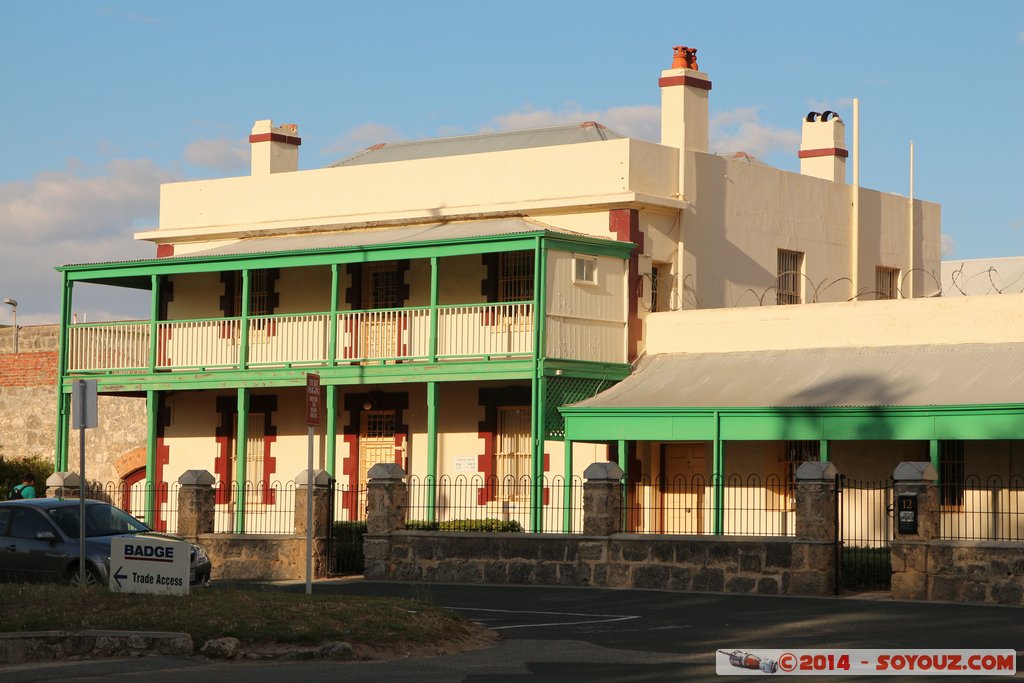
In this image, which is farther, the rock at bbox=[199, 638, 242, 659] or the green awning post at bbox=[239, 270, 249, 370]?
the green awning post at bbox=[239, 270, 249, 370]

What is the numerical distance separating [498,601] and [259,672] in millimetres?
7039

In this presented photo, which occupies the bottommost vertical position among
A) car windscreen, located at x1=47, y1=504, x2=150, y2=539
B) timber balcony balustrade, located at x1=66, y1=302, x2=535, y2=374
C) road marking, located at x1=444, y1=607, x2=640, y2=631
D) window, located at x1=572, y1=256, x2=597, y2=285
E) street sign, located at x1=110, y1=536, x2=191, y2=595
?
road marking, located at x1=444, y1=607, x2=640, y2=631

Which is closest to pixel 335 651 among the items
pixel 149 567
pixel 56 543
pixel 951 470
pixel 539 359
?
pixel 149 567

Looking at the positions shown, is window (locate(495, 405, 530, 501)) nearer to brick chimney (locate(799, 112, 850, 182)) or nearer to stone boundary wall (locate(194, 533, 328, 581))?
stone boundary wall (locate(194, 533, 328, 581))

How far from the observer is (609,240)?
1097 inches

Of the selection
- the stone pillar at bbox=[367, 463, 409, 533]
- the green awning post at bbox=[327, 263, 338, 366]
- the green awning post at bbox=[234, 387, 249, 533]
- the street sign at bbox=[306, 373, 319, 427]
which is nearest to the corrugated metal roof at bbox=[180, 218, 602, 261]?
the green awning post at bbox=[327, 263, 338, 366]

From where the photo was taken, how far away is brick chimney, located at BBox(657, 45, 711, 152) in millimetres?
29859

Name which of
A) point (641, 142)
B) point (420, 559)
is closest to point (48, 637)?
point (420, 559)

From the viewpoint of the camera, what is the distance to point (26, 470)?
36.4 meters

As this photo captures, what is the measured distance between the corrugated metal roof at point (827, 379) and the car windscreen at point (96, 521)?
26.8 ft

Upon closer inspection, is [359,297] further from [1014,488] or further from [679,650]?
[679,650]

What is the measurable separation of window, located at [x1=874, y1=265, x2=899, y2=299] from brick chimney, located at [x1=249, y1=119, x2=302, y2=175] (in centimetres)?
1159

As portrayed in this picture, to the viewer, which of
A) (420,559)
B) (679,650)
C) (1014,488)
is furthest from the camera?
(1014,488)

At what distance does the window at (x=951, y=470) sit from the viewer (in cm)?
2564
